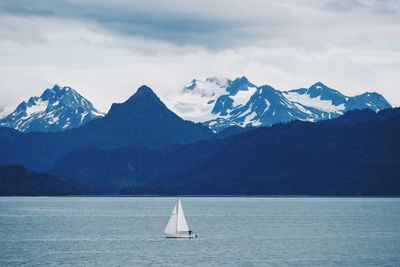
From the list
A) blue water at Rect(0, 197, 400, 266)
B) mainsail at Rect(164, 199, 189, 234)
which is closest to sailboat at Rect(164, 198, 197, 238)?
mainsail at Rect(164, 199, 189, 234)

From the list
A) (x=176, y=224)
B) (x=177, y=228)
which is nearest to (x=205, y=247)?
(x=177, y=228)

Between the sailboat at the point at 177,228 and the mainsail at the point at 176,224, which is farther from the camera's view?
the sailboat at the point at 177,228

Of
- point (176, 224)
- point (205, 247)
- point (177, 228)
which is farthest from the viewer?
point (176, 224)

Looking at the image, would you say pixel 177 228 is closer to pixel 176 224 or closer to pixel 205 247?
pixel 176 224

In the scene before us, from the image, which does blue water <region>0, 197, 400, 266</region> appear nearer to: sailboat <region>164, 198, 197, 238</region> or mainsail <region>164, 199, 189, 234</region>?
sailboat <region>164, 198, 197, 238</region>

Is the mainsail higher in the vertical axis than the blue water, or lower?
higher

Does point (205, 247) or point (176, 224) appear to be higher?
point (176, 224)

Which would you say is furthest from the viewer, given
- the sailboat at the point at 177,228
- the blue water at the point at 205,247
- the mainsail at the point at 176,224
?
the sailboat at the point at 177,228

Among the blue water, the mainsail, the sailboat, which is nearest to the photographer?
the blue water

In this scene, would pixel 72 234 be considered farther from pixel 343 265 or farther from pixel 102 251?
pixel 343 265

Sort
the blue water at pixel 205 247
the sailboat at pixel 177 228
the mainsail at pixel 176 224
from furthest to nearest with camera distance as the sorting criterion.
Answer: the sailboat at pixel 177 228 < the mainsail at pixel 176 224 < the blue water at pixel 205 247

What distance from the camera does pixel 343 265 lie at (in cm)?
12400

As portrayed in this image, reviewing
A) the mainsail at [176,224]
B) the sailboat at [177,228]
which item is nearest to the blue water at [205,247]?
the sailboat at [177,228]

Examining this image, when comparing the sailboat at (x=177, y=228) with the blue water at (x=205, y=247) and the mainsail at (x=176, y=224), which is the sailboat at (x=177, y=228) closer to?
the mainsail at (x=176, y=224)
